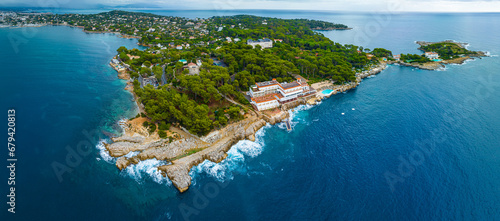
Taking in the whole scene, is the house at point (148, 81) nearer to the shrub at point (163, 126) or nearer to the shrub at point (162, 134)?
the shrub at point (163, 126)

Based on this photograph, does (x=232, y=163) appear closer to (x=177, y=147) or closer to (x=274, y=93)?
(x=177, y=147)

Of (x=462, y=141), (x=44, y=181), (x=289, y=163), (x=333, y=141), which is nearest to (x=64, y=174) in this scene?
(x=44, y=181)

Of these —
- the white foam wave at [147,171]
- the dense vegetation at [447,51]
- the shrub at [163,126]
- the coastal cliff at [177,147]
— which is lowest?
the white foam wave at [147,171]

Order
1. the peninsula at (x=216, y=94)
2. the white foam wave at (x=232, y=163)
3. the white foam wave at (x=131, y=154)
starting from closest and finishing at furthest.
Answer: the white foam wave at (x=232, y=163)
the white foam wave at (x=131, y=154)
the peninsula at (x=216, y=94)

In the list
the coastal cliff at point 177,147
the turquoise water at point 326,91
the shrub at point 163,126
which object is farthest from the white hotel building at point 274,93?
the shrub at point 163,126

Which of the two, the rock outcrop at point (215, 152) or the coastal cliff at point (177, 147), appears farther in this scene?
the coastal cliff at point (177, 147)

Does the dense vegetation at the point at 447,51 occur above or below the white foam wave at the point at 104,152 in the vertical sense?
above
